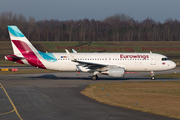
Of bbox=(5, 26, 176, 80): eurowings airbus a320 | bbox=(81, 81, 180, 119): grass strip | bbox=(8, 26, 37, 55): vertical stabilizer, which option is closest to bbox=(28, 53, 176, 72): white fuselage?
bbox=(5, 26, 176, 80): eurowings airbus a320

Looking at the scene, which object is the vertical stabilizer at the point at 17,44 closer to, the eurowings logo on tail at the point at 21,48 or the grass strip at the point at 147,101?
the eurowings logo on tail at the point at 21,48

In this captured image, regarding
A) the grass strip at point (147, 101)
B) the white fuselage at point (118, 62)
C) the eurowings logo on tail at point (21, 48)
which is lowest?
the grass strip at point (147, 101)

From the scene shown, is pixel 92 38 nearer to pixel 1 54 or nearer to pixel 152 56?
pixel 1 54

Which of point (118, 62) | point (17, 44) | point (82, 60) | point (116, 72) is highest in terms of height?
point (17, 44)

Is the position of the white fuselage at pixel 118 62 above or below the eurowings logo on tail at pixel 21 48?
below

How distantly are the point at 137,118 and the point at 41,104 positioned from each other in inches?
328

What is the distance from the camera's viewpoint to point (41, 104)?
1997 cm

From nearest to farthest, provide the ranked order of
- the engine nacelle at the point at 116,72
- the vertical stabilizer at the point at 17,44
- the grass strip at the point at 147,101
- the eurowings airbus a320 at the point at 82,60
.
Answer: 1. the grass strip at the point at 147,101
2. the engine nacelle at the point at 116,72
3. the eurowings airbus a320 at the point at 82,60
4. the vertical stabilizer at the point at 17,44

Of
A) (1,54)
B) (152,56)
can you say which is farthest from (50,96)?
(1,54)

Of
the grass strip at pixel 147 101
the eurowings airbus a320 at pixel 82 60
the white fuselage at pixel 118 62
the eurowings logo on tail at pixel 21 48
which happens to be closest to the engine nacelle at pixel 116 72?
the eurowings airbus a320 at pixel 82 60

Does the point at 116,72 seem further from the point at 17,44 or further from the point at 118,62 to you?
the point at 17,44

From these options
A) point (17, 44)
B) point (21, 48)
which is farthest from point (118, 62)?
point (17, 44)

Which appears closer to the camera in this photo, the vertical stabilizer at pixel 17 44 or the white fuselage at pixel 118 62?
the white fuselage at pixel 118 62

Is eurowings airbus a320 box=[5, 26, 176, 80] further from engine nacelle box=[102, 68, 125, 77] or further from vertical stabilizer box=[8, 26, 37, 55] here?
engine nacelle box=[102, 68, 125, 77]
